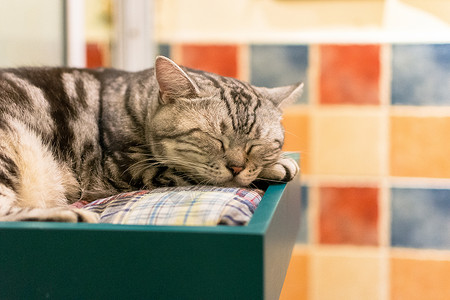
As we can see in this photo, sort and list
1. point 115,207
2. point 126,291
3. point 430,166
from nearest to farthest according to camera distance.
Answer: point 126,291
point 115,207
point 430,166

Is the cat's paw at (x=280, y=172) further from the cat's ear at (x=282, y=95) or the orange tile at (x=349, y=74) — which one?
the orange tile at (x=349, y=74)

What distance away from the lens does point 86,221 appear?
85cm

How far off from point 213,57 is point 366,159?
84 cm

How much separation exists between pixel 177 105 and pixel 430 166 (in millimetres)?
1523

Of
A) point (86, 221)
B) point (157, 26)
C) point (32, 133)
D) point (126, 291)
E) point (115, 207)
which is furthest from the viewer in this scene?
point (157, 26)

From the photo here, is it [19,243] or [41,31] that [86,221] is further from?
[41,31]

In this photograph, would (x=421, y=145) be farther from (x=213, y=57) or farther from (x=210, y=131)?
(x=210, y=131)

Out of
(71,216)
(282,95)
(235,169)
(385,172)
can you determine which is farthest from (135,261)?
(385,172)

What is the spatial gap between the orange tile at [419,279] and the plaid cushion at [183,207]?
1554 mm

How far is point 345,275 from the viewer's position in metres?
2.42

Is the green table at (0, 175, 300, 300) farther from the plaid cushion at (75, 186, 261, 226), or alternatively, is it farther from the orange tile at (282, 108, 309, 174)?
the orange tile at (282, 108, 309, 174)

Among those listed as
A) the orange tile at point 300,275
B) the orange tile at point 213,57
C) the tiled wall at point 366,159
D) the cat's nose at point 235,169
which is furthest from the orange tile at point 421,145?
the cat's nose at point 235,169

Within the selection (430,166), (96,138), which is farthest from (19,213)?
(430,166)

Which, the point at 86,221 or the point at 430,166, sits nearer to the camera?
the point at 86,221
